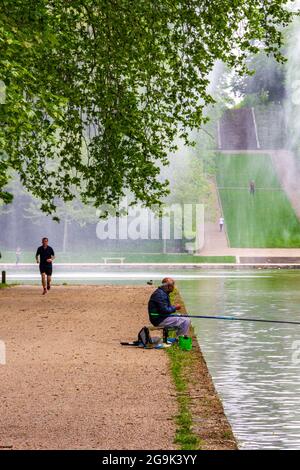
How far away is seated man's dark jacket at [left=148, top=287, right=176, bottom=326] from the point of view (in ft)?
81.0

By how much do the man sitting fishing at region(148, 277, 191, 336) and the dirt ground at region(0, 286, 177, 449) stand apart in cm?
85

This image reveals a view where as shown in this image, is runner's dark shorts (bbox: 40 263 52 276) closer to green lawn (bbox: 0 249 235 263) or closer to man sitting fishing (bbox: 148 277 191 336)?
man sitting fishing (bbox: 148 277 191 336)

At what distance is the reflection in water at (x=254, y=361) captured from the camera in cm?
1626

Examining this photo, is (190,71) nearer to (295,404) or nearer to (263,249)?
(295,404)

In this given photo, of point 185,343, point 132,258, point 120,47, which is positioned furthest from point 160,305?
point 132,258

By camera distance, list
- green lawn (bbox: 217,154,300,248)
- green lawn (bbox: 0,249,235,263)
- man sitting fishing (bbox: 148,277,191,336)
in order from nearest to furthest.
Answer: man sitting fishing (bbox: 148,277,191,336) → green lawn (bbox: 0,249,235,263) → green lawn (bbox: 217,154,300,248)

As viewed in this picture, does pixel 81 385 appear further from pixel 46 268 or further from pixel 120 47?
pixel 46 268

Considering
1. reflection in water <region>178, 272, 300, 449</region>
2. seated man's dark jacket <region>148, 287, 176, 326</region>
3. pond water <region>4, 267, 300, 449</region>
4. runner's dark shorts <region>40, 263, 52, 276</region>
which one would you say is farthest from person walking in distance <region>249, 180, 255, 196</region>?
seated man's dark jacket <region>148, 287, 176, 326</region>

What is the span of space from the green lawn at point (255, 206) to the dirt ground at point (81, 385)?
56.1 m

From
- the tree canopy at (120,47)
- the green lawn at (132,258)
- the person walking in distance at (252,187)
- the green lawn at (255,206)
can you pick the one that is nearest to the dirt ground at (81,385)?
the tree canopy at (120,47)

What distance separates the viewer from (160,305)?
2480 centimetres

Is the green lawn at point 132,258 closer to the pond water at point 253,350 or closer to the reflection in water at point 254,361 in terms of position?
the pond water at point 253,350
